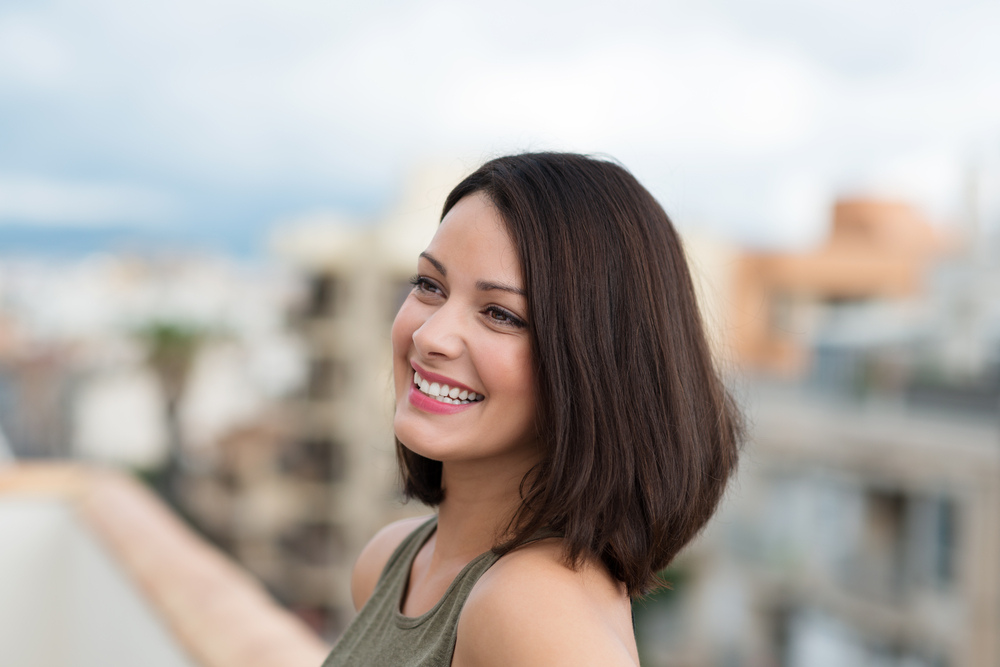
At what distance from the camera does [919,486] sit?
13594 millimetres

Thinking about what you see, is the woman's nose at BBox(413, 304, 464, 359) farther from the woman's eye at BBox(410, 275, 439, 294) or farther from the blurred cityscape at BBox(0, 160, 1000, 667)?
the blurred cityscape at BBox(0, 160, 1000, 667)

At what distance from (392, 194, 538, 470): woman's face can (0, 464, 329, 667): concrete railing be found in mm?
970

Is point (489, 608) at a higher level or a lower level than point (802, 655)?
higher

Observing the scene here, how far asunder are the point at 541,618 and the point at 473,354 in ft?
0.99

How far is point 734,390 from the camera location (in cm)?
135

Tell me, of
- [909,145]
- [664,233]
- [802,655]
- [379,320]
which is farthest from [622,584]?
[909,145]

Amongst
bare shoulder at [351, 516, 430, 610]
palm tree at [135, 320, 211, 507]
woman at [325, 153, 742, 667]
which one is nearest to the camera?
woman at [325, 153, 742, 667]

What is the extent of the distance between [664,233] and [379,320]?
29.7 metres

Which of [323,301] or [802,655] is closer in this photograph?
[802,655]

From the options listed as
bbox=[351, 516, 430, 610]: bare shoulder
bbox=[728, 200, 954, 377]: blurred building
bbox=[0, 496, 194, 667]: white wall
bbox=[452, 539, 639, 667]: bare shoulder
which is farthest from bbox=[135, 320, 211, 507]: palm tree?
bbox=[452, 539, 639, 667]: bare shoulder

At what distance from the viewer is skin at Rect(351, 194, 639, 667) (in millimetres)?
883

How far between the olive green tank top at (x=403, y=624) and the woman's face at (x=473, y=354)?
136 mm

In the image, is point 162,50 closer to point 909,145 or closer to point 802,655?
point 909,145

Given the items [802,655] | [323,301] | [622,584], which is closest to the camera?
[622,584]
